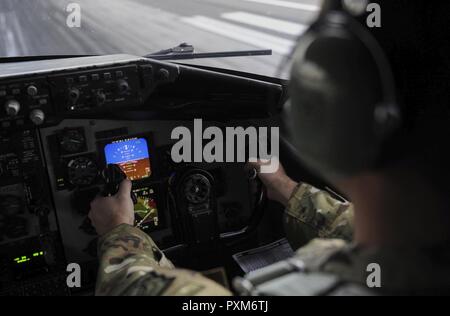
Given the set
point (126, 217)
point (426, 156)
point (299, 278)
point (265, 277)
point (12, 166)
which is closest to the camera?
point (426, 156)

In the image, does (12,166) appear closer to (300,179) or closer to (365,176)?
(300,179)

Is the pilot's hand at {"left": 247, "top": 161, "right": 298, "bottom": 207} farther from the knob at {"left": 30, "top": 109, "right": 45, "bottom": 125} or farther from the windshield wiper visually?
the knob at {"left": 30, "top": 109, "right": 45, "bottom": 125}

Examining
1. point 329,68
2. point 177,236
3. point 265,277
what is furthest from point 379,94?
point 177,236

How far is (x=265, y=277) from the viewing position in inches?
47.3

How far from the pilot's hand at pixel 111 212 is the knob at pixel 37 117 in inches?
15.3

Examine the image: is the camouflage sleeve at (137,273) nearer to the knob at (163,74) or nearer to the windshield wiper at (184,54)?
the knob at (163,74)

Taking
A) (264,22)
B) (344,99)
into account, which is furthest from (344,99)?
(264,22)

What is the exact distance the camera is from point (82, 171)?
97.5 inches

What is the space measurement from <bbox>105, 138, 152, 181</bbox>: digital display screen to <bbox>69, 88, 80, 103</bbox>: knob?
0.35m

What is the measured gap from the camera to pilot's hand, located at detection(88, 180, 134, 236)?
6.76ft

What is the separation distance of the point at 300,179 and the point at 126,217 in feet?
3.20

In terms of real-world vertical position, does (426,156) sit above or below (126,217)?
above

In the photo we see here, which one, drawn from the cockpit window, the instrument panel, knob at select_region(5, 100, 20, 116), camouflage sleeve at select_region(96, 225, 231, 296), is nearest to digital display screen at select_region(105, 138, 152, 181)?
the instrument panel

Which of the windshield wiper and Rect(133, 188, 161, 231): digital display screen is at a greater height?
the windshield wiper
